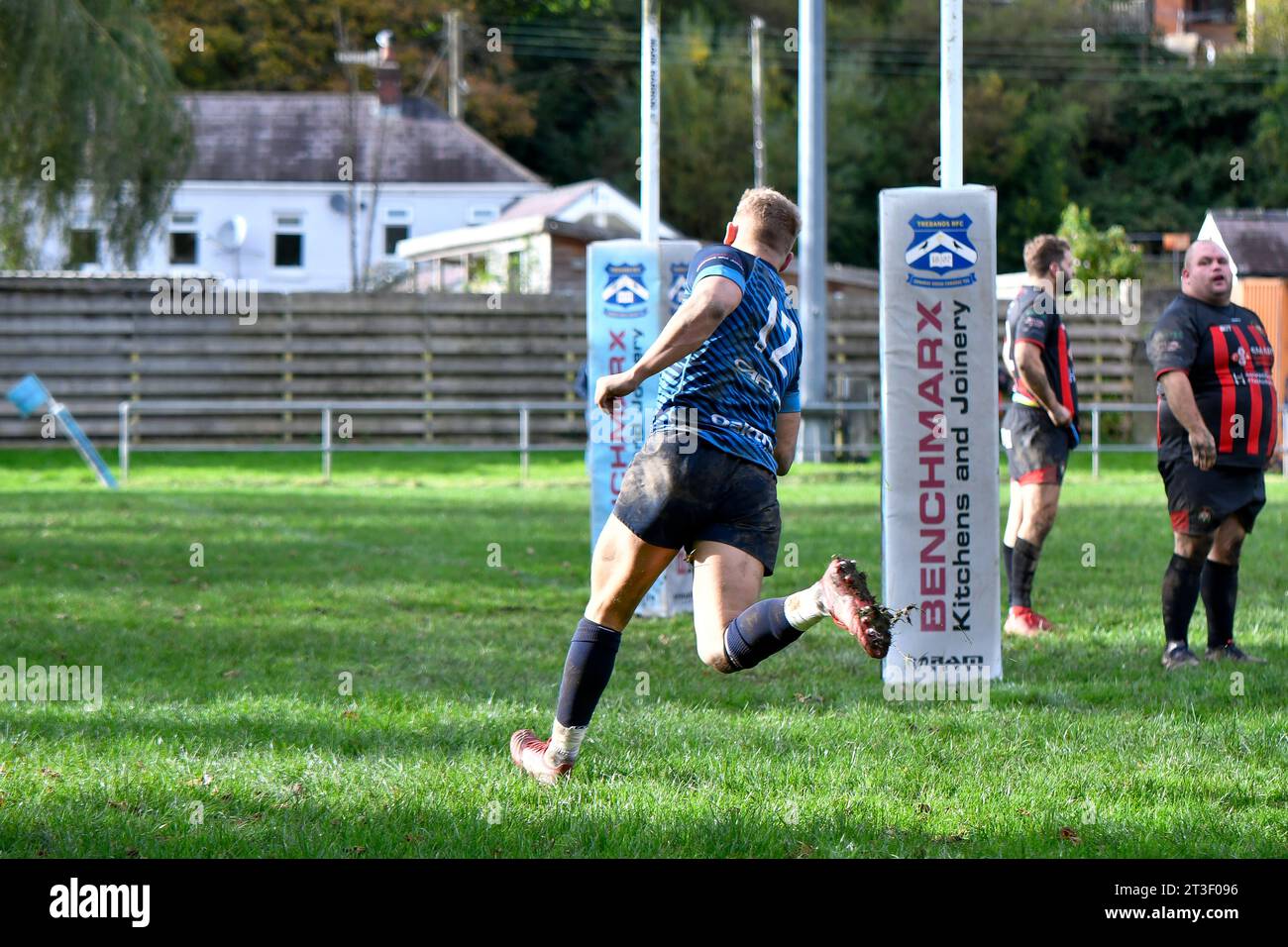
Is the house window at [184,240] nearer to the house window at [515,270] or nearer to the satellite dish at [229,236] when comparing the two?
the satellite dish at [229,236]

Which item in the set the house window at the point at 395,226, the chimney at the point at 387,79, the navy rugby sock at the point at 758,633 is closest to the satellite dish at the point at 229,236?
the house window at the point at 395,226

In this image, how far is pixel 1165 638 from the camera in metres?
9.12

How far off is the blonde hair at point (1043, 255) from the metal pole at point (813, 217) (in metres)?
13.5

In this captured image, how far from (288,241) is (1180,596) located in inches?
1593

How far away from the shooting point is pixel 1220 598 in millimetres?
8734

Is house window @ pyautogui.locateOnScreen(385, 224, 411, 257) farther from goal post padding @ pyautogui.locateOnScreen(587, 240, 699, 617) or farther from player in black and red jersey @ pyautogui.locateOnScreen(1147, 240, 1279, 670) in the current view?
player in black and red jersey @ pyautogui.locateOnScreen(1147, 240, 1279, 670)

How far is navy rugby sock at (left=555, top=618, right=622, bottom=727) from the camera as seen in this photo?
233 inches

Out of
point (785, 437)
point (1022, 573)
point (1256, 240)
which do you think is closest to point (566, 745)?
point (785, 437)

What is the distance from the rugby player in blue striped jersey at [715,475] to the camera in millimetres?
5539

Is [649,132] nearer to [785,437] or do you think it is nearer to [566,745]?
[785,437]

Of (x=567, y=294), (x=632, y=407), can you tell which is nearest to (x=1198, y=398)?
(x=632, y=407)

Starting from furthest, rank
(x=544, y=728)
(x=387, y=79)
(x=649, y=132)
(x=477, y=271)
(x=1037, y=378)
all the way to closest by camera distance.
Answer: (x=387, y=79) → (x=477, y=271) → (x=649, y=132) → (x=1037, y=378) → (x=544, y=728)

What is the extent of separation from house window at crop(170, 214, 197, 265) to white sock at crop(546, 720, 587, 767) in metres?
41.8
